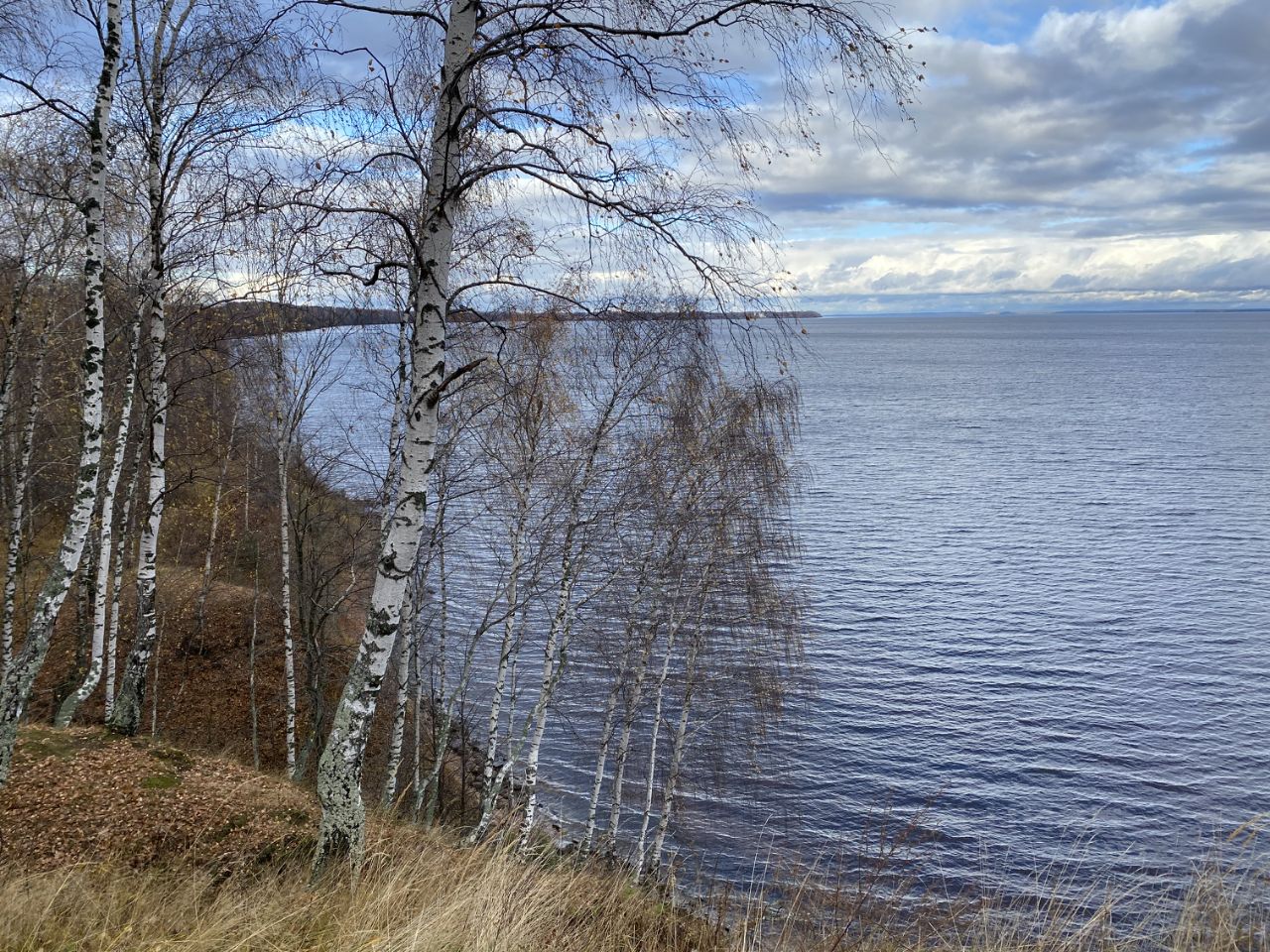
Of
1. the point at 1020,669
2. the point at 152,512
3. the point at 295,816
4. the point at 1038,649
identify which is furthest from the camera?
the point at 1038,649

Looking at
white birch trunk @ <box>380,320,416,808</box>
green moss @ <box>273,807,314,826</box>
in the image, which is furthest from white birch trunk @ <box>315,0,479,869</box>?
white birch trunk @ <box>380,320,416,808</box>

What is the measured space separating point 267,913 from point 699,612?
13.8 metres

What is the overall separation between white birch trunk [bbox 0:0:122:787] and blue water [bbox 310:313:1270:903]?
670 centimetres

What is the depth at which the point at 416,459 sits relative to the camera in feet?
21.0

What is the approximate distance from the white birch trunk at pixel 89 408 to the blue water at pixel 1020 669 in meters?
6.70

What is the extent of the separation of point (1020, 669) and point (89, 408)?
29065 mm

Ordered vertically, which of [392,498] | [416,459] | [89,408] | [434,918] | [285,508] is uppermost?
[89,408]

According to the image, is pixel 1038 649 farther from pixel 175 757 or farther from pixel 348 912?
pixel 348 912

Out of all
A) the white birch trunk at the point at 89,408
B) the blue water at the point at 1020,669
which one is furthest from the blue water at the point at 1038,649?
the white birch trunk at the point at 89,408

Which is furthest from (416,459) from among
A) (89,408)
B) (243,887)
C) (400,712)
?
(400,712)

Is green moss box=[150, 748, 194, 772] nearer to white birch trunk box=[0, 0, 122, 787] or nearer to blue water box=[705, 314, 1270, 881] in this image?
white birch trunk box=[0, 0, 122, 787]

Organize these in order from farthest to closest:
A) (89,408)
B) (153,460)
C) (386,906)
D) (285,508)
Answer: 1. (285,508)
2. (153,460)
3. (89,408)
4. (386,906)

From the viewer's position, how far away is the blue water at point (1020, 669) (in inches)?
853

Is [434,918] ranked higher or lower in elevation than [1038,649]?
higher
